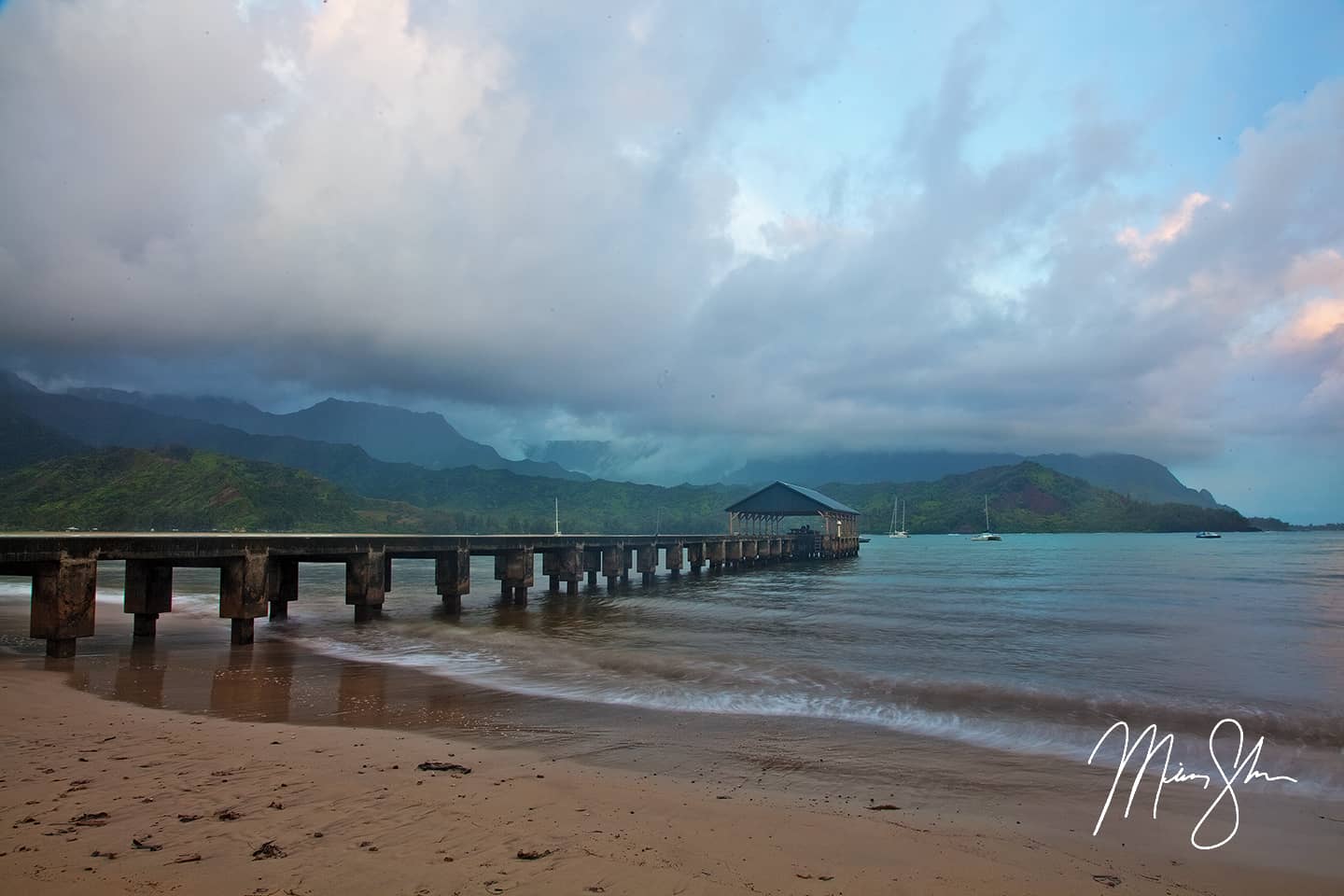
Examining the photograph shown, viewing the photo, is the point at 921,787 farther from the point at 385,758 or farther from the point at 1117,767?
the point at 385,758

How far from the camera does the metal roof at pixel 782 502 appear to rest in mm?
82875

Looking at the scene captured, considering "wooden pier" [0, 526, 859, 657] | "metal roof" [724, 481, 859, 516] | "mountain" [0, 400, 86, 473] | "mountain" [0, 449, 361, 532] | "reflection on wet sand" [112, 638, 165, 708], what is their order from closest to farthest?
"reflection on wet sand" [112, 638, 165, 708] < "wooden pier" [0, 526, 859, 657] < "metal roof" [724, 481, 859, 516] < "mountain" [0, 449, 361, 532] < "mountain" [0, 400, 86, 473]

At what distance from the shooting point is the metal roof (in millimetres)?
82875

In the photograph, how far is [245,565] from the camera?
20422mm

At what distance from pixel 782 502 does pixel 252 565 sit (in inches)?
2696

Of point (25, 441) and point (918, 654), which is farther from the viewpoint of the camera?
point (25, 441)

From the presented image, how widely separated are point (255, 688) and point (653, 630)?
50.0ft

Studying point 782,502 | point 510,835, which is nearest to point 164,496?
point 782,502
